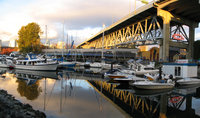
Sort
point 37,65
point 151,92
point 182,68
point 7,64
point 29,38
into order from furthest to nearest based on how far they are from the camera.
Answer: point 29,38 < point 7,64 < point 37,65 < point 182,68 < point 151,92

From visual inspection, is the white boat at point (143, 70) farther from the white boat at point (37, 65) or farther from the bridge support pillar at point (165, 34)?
the white boat at point (37, 65)

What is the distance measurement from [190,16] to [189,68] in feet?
74.4

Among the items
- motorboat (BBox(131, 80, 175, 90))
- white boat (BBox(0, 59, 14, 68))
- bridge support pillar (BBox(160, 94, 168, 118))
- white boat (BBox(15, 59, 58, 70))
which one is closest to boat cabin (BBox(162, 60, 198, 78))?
motorboat (BBox(131, 80, 175, 90))

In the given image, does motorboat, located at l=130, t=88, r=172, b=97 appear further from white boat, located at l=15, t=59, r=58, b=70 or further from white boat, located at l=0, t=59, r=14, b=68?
white boat, located at l=0, t=59, r=14, b=68

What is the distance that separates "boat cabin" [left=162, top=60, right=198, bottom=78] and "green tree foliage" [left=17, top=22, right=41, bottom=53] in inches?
2328

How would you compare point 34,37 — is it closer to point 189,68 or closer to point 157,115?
point 189,68

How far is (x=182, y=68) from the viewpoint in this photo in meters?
24.6

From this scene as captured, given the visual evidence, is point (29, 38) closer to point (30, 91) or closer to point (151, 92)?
point (30, 91)

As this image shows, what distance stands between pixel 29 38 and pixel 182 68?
62.7 metres

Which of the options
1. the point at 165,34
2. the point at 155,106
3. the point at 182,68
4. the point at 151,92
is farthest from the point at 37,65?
the point at 155,106

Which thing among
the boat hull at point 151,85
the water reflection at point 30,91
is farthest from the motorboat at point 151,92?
the water reflection at point 30,91

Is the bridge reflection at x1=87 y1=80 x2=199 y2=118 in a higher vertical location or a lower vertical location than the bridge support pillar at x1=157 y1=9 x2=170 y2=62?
lower

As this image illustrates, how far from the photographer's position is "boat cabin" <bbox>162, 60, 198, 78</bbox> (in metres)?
24.1

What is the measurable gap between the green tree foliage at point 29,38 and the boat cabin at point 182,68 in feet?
194
